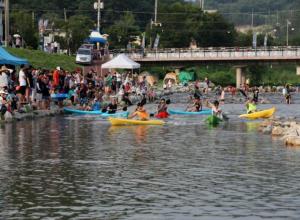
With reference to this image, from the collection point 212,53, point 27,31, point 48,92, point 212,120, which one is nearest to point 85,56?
point 27,31

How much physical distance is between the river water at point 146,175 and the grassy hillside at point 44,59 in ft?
163

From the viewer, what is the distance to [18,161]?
82.9ft

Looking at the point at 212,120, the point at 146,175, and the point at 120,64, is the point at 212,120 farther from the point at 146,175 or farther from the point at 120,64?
the point at 120,64

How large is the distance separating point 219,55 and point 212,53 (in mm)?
960

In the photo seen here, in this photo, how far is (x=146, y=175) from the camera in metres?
22.5

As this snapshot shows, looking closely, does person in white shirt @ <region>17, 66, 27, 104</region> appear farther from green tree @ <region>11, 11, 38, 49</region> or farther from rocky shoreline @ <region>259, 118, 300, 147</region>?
green tree @ <region>11, 11, 38, 49</region>

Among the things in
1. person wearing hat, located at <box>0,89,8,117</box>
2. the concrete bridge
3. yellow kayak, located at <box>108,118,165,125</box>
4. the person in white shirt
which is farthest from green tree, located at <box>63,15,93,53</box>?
person wearing hat, located at <box>0,89,8,117</box>

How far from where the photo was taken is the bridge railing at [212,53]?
407ft

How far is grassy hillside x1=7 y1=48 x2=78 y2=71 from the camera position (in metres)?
84.9

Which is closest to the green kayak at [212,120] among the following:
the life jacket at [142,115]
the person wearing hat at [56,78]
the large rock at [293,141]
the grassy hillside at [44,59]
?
the life jacket at [142,115]

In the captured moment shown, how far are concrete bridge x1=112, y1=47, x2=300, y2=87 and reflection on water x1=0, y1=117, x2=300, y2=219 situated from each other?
295ft

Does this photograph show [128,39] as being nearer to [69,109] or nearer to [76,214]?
[69,109]

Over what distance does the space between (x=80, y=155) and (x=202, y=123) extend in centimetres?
1507

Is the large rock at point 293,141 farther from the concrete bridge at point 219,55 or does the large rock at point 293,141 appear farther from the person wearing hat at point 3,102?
the concrete bridge at point 219,55
